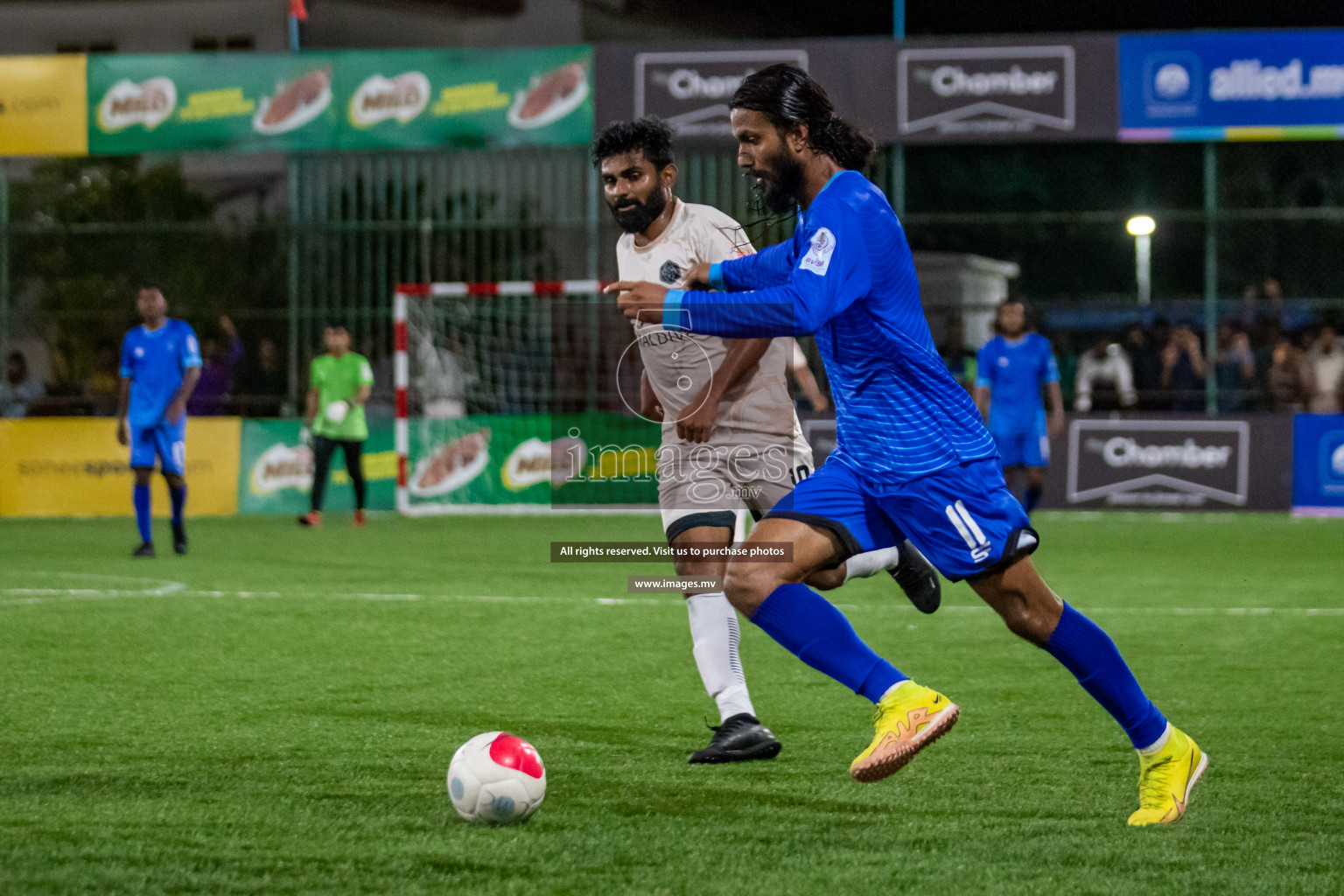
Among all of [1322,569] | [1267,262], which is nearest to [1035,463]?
[1322,569]

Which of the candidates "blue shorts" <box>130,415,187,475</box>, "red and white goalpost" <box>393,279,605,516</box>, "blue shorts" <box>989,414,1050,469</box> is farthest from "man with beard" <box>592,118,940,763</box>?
"red and white goalpost" <box>393,279,605,516</box>

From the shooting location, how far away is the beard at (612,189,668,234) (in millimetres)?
5352

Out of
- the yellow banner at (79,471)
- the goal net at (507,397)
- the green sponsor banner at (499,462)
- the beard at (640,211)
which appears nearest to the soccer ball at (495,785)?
the beard at (640,211)

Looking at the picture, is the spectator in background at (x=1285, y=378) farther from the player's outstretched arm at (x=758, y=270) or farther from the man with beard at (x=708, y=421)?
the player's outstretched arm at (x=758, y=270)

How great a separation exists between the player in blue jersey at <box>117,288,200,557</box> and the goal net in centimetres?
322

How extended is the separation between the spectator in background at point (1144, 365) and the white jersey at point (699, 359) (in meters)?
12.6

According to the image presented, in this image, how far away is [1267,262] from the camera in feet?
78.1

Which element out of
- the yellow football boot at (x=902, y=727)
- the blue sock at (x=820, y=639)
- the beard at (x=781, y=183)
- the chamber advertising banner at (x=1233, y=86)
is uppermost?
the chamber advertising banner at (x=1233, y=86)

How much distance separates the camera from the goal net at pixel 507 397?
16.2m

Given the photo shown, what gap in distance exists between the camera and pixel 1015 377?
1382 centimetres

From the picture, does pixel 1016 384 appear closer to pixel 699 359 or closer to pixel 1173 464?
pixel 1173 464

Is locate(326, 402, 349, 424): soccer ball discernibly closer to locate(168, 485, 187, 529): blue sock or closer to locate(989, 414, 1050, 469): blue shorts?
locate(168, 485, 187, 529): blue sock

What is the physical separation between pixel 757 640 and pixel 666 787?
3.22 metres

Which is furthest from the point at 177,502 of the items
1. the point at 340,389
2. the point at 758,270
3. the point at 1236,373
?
the point at 1236,373
